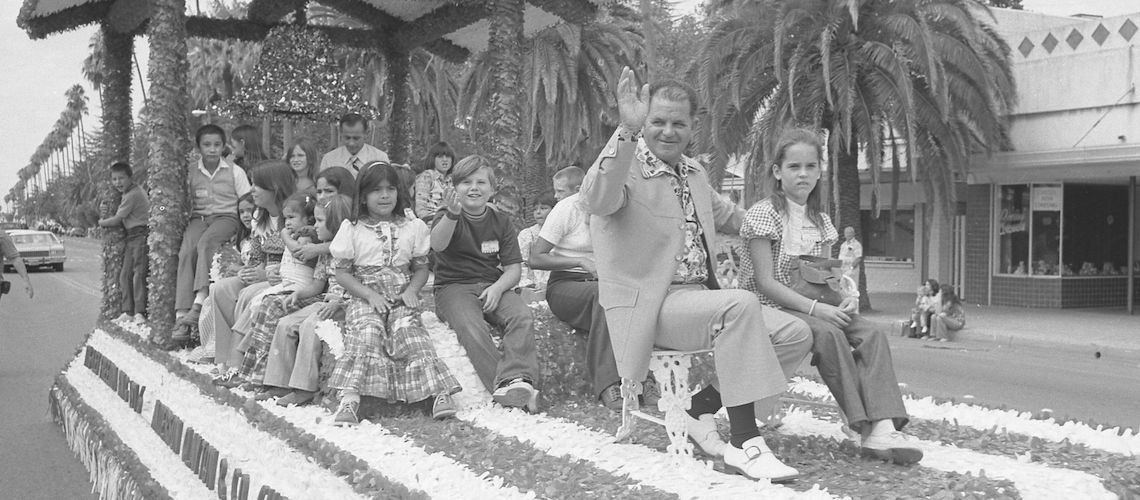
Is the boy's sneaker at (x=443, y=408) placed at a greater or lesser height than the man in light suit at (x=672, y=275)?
lesser

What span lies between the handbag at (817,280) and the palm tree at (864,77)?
12.4 metres

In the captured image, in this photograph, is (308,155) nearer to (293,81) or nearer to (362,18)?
(293,81)

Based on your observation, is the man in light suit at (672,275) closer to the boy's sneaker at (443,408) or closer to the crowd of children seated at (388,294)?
the crowd of children seated at (388,294)

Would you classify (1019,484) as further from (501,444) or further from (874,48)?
(874,48)

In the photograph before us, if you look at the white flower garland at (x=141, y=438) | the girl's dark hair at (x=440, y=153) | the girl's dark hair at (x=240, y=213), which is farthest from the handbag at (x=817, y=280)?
the girl's dark hair at (x=440, y=153)

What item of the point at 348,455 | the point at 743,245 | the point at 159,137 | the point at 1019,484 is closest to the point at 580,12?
the point at 159,137

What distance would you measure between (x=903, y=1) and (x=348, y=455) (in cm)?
1524

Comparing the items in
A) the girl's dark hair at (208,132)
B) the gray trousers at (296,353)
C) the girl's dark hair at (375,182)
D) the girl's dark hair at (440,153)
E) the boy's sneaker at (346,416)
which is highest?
the girl's dark hair at (208,132)

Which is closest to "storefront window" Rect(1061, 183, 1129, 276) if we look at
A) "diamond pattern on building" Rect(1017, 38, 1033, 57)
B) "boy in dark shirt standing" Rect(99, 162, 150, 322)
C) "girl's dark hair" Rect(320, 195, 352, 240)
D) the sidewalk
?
the sidewalk

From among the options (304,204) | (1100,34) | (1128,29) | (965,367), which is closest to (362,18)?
(304,204)

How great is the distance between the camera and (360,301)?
5449 millimetres

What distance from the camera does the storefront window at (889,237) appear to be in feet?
83.9

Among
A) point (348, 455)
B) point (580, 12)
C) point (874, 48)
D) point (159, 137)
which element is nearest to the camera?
point (348, 455)

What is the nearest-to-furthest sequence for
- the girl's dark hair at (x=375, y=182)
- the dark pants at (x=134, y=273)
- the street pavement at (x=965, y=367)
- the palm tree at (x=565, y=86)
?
the girl's dark hair at (x=375, y=182) < the street pavement at (x=965, y=367) < the dark pants at (x=134, y=273) < the palm tree at (x=565, y=86)
